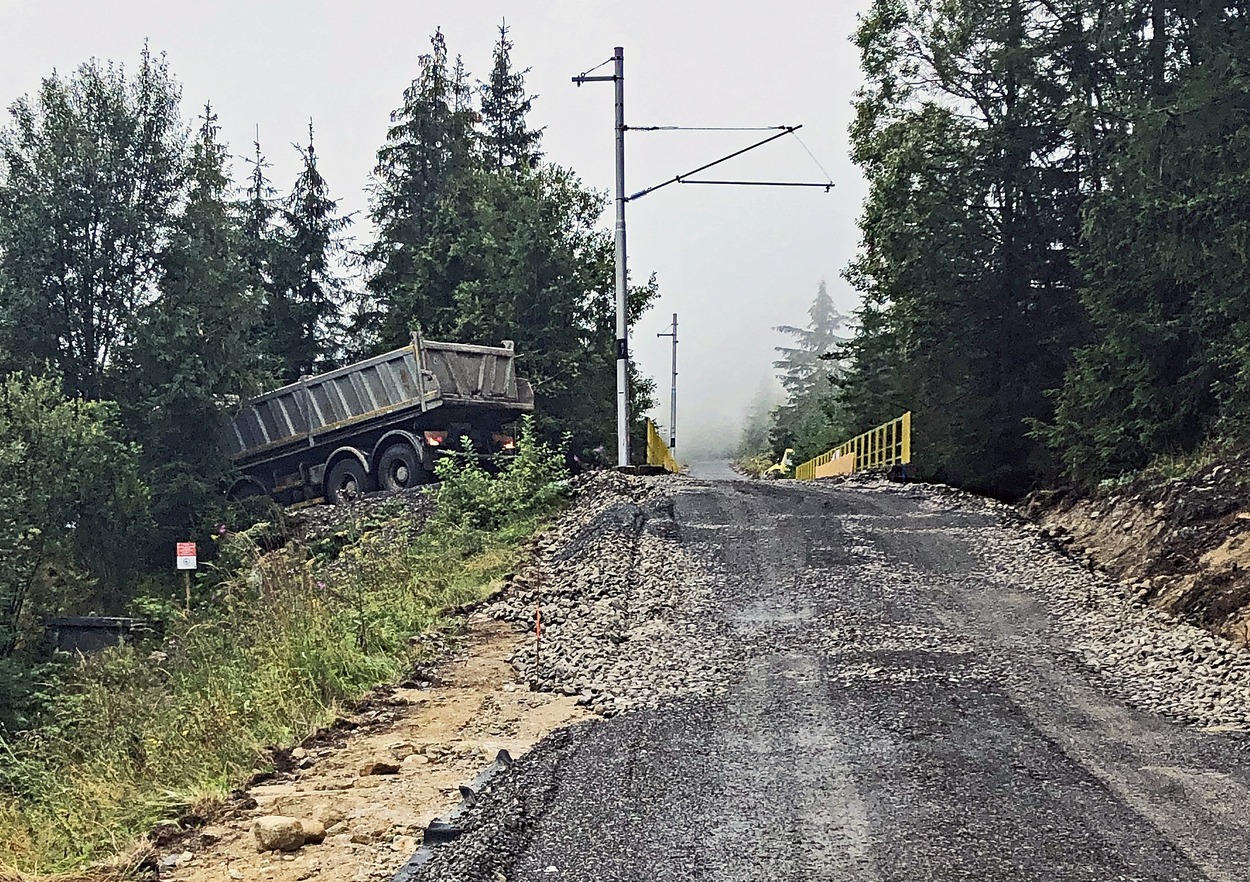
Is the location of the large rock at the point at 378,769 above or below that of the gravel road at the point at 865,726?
below

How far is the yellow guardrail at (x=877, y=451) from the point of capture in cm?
2314

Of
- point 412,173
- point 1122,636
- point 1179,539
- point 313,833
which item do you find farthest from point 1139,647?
point 412,173

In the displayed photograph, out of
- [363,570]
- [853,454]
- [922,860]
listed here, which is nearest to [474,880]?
[922,860]

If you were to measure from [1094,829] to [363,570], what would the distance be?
8.91 m

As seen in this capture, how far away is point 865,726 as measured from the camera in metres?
7.33

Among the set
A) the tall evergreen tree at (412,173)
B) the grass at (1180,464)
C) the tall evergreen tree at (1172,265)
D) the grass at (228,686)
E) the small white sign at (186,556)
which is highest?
the tall evergreen tree at (412,173)

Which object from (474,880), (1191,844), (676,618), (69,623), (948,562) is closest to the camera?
(474,880)

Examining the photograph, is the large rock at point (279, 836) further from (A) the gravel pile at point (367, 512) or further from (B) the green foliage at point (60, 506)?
(B) the green foliage at point (60, 506)

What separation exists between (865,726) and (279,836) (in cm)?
348

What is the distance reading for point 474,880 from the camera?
16.0ft

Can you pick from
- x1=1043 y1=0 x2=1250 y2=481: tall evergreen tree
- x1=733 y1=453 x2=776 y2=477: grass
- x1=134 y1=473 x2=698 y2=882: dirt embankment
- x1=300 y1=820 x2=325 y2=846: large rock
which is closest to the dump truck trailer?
x1=134 y1=473 x2=698 y2=882: dirt embankment

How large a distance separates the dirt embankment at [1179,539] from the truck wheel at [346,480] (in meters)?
14.5

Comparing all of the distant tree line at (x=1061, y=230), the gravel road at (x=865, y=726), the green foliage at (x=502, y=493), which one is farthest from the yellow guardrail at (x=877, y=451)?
the gravel road at (x=865, y=726)

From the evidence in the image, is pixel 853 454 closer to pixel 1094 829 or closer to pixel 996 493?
pixel 996 493
